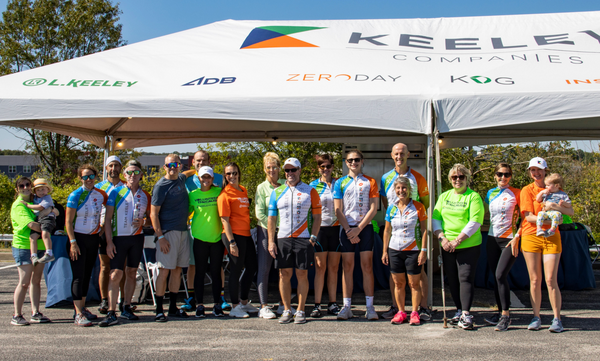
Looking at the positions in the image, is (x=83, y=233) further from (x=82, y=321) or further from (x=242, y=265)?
(x=242, y=265)

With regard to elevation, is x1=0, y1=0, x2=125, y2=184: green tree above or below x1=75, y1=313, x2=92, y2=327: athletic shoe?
above

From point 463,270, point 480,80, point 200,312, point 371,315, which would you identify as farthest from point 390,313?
point 480,80

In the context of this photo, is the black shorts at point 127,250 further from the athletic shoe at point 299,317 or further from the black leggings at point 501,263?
the black leggings at point 501,263

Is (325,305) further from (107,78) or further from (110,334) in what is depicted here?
(107,78)

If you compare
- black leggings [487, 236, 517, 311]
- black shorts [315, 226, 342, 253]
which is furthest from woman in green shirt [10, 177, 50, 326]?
black leggings [487, 236, 517, 311]

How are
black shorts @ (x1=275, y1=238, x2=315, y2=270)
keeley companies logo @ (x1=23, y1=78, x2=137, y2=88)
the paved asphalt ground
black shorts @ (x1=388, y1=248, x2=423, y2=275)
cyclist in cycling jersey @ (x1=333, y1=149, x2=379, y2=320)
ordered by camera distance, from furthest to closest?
keeley companies logo @ (x1=23, y1=78, x2=137, y2=88) → cyclist in cycling jersey @ (x1=333, y1=149, x2=379, y2=320) → black shorts @ (x1=275, y1=238, x2=315, y2=270) → black shorts @ (x1=388, y1=248, x2=423, y2=275) → the paved asphalt ground

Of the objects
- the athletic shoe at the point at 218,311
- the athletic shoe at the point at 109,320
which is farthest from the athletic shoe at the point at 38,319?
the athletic shoe at the point at 218,311

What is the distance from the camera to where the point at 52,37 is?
57.0ft

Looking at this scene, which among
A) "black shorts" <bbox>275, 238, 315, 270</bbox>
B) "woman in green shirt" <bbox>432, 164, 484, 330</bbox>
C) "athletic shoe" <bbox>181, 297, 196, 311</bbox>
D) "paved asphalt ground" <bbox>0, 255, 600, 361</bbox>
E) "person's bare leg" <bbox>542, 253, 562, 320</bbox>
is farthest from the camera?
"athletic shoe" <bbox>181, 297, 196, 311</bbox>

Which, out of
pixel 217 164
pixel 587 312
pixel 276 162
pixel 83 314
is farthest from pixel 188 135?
pixel 217 164

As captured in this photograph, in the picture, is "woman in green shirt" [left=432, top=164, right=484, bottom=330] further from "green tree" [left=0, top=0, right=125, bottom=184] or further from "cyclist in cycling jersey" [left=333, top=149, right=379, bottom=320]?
"green tree" [left=0, top=0, right=125, bottom=184]

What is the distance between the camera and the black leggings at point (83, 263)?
420cm

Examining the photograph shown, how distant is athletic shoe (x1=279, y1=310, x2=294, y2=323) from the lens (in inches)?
169

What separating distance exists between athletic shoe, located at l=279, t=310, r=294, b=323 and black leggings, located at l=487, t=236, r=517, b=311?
192 centimetres
